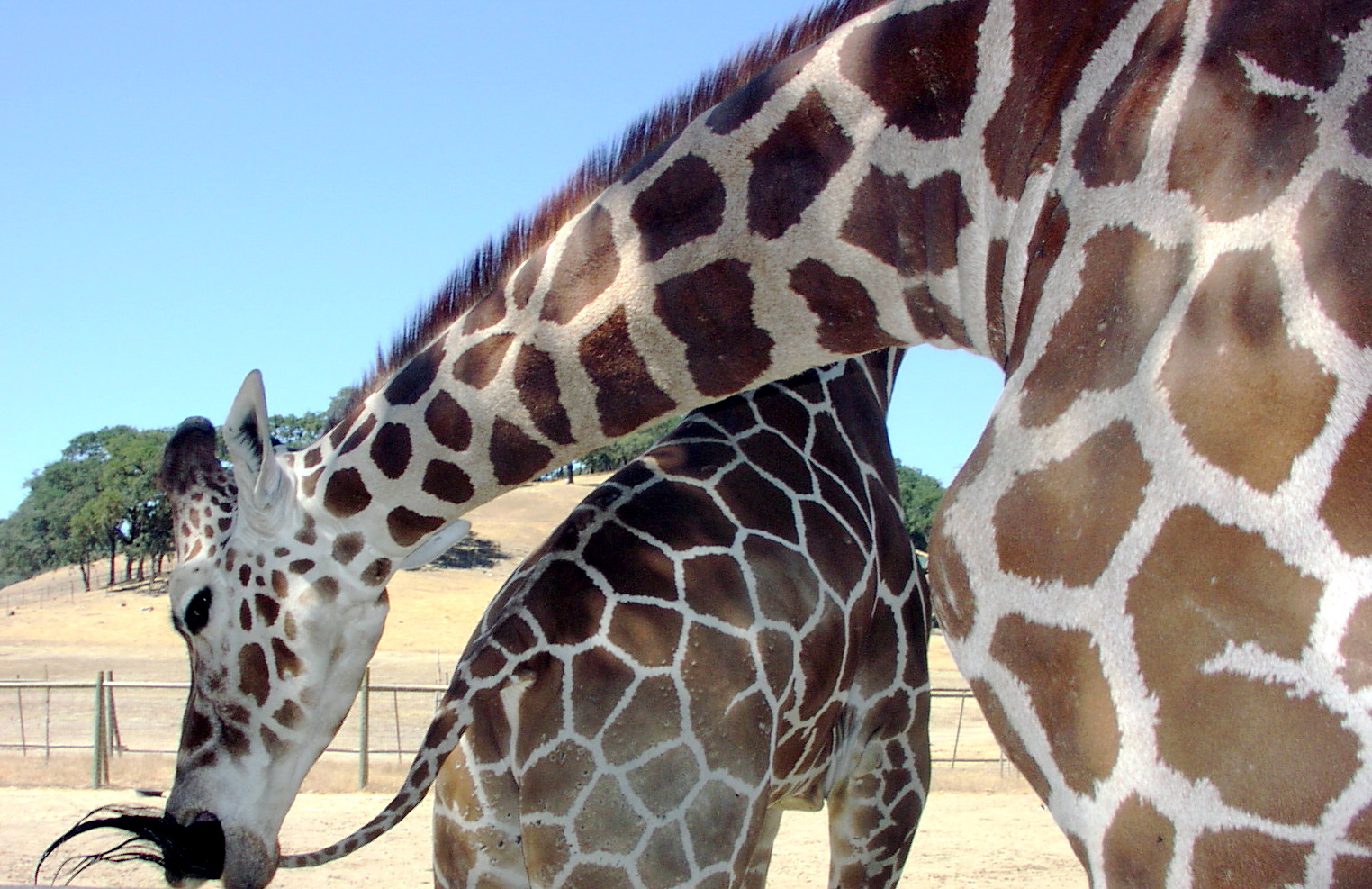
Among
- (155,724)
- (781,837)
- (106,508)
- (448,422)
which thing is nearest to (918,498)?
(106,508)

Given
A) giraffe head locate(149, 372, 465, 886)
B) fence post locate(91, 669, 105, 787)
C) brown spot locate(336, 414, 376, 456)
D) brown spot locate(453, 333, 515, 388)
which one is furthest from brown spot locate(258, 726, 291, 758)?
fence post locate(91, 669, 105, 787)

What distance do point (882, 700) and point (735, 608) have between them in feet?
2.87

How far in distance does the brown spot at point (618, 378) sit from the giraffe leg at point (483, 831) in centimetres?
168

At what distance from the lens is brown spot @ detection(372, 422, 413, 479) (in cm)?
264

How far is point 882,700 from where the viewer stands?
4.07 metres

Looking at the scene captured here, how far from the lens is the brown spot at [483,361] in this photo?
240 cm

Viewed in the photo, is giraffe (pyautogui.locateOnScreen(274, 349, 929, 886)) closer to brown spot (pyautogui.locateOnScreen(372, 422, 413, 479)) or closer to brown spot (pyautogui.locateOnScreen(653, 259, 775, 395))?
brown spot (pyautogui.locateOnScreen(372, 422, 413, 479))

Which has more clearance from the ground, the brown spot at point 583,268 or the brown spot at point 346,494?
the brown spot at point 583,268

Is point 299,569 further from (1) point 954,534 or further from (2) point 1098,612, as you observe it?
(2) point 1098,612

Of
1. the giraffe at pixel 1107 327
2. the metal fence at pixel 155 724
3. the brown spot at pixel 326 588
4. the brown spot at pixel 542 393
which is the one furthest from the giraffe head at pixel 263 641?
the metal fence at pixel 155 724

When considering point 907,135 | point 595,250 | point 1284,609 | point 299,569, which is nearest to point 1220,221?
point 1284,609

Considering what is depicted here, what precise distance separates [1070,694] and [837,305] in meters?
0.85

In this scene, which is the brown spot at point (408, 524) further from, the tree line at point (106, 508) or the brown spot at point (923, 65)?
the tree line at point (106, 508)

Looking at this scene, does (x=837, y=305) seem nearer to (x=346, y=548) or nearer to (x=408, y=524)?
(x=408, y=524)
